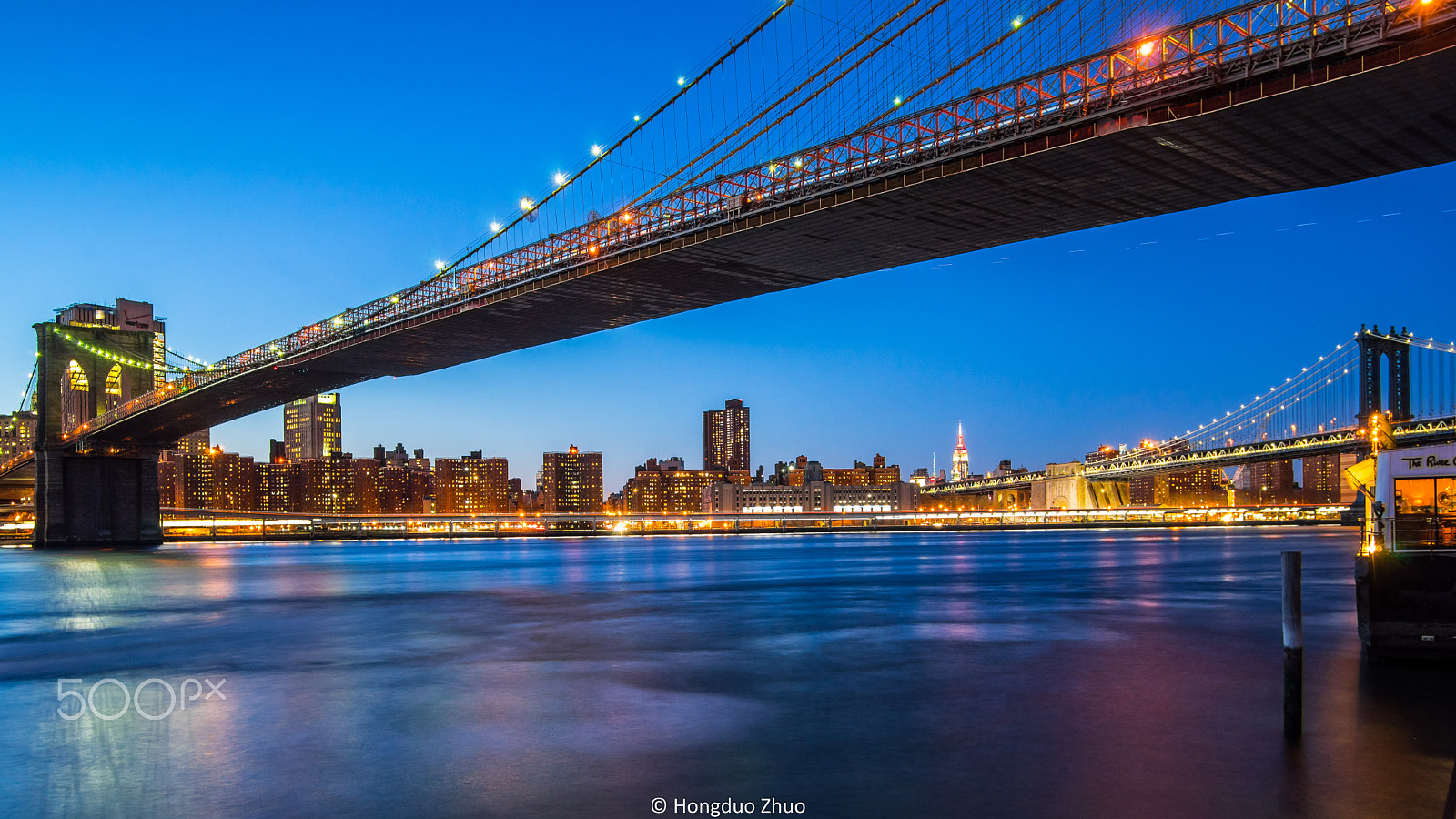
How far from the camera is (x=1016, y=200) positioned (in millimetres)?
29672

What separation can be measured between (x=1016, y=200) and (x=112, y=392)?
65.3 metres

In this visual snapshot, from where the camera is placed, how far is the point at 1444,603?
13.4m

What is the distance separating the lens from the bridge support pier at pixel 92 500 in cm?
6725

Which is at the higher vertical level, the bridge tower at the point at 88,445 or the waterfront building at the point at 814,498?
the bridge tower at the point at 88,445

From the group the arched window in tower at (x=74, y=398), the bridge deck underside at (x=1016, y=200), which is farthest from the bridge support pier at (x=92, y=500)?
the bridge deck underside at (x=1016, y=200)

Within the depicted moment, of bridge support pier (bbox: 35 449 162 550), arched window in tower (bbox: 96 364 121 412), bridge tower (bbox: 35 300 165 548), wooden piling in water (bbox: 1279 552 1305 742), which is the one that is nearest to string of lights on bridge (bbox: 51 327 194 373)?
bridge tower (bbox: 35 300 165 548)

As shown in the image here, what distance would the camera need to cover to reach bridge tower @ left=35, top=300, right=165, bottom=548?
6750cm

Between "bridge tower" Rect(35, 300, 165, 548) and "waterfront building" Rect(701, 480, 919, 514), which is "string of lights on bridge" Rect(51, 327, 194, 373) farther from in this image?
"waterfront building" Rect(701, 480, 919, 514)

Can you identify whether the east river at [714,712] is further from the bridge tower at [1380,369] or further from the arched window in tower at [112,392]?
the bridge tower at [1380,369]

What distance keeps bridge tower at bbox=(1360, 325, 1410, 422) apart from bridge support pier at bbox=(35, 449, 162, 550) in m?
109

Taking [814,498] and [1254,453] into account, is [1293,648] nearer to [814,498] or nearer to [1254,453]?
[1254,453]

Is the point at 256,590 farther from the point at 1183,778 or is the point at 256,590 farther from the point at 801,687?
the point at 1183,778

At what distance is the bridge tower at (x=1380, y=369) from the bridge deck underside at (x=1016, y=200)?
92942 millimetres

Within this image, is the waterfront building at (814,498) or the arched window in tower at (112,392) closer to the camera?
the arched window in tower at (112,392)
